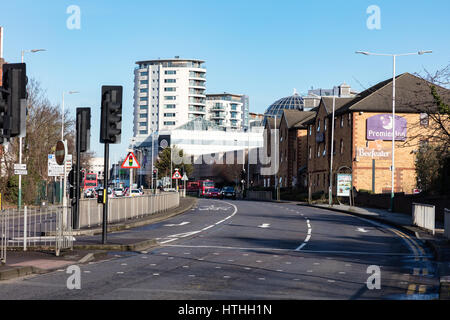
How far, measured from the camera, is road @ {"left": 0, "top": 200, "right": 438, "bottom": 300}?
35.0 ft

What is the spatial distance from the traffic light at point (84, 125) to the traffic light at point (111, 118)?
3.64m

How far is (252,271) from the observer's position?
1381 centimetres

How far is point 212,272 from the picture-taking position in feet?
44.5

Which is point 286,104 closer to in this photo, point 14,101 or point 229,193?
point 229,193

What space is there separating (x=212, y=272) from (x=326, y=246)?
312 inches

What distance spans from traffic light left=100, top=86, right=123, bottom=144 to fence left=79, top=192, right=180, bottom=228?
8.34 m

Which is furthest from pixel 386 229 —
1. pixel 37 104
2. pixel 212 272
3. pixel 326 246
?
pixel 37 104

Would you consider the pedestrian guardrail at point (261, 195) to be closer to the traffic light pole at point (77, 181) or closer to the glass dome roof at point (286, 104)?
the glass dome roof at point (286, 104)

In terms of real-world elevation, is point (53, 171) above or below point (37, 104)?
below

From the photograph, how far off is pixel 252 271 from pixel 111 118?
6.19 meters

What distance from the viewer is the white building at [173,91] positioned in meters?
193

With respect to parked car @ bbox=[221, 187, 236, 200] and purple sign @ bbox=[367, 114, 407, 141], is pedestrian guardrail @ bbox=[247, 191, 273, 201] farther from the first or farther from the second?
purple sign @ bbox=[367, 114, 407, 141]

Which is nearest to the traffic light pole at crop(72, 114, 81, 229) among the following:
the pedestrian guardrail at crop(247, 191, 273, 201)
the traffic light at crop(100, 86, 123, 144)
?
the traffic light at crop(100, 86, 123, 144)
